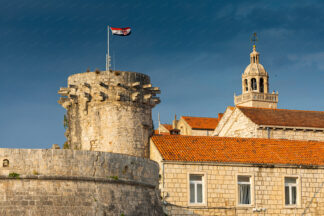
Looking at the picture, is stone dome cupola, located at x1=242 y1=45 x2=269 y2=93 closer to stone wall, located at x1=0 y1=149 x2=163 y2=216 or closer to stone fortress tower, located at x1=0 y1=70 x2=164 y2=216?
stone fortress tower, located at x1=0 y1=70 x2=164 y2=216

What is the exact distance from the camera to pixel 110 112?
32.4 metres

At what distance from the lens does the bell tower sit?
76.7m

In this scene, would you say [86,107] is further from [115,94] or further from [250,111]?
[250,111]

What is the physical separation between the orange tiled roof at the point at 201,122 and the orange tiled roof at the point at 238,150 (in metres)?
29.6

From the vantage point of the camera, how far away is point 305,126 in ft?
141

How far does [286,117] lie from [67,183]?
2869cm

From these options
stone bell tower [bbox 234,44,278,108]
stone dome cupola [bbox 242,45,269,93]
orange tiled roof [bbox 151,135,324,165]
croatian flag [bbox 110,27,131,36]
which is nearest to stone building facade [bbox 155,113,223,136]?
stone bell tower [bbox 234,44,278,108]

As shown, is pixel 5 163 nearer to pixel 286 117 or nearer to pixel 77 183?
pixel 77 183

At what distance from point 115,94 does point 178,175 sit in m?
5.66

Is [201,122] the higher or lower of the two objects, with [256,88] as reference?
lower

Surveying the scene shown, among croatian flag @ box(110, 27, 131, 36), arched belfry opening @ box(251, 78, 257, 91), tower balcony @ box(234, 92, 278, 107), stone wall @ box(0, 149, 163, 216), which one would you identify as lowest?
stone wall @ box(0, 149, 163, 216)

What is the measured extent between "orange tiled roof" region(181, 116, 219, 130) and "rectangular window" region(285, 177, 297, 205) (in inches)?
1244

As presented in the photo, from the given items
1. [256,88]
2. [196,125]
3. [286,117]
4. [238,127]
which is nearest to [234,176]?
[238,127]

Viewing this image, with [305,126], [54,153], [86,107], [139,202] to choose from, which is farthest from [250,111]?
[54,153]
